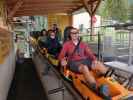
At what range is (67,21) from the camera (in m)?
16.3

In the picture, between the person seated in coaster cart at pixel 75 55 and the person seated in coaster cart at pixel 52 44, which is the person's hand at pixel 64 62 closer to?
the person seated in coaster cart at pixel 75 55

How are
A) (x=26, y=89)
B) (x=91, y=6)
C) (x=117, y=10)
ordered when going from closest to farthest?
(x=26, y=89)
(x=117, y=10)
(x=91, y=6)

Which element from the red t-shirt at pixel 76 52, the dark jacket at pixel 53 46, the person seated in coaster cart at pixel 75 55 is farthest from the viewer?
the dark jacket at pixel 53 46

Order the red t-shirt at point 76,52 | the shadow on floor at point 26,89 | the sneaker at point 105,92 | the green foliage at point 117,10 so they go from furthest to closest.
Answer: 1. the green foliage at point 117,10
2. the shadow on floor at point 26,89
3. the red t-shirt at point 76,52
4. the sneaker at point 105,92

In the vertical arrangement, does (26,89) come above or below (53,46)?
below

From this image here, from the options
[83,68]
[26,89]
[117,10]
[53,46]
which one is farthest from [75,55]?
[117,10]

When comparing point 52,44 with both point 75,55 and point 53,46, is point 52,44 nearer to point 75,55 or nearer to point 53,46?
point 53,46

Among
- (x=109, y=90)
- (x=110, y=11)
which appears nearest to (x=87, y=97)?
(x=109, y=90)

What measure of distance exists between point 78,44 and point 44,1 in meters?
7.28

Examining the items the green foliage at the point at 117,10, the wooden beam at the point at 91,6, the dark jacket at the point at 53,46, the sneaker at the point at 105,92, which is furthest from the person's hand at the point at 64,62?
the wooden beam at the point at 91,6

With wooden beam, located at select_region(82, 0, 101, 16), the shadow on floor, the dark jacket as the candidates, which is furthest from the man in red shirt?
wooden beam, located at select_region(82, 0, 101, 16)

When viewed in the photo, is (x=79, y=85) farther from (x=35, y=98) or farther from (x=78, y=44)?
(x=35, y=98)

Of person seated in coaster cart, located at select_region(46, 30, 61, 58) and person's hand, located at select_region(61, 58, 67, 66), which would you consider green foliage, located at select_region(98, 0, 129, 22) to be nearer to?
person seated in coaster cart, located at select_region(46, 30, 61, 58)

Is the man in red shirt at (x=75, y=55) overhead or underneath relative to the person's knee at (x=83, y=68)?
overhead
